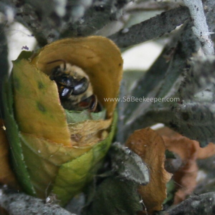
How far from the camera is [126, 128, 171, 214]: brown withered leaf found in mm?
316

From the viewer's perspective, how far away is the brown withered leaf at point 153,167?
0.32 m

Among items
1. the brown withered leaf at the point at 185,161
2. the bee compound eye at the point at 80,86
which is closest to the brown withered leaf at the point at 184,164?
the brown withered leaf at the point at 185,161

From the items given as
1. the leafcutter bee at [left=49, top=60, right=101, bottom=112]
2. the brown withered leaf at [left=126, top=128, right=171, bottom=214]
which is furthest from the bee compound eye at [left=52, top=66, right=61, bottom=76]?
the brown withered leaf at [left=126, top=128, right=171, bottom=214]

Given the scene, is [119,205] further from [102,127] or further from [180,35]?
[180,35]

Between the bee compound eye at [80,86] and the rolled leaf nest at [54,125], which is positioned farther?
the bee compound eye at [80,86]

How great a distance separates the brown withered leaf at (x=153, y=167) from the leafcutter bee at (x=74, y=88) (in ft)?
0.25

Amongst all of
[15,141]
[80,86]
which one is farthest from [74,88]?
[15,141]

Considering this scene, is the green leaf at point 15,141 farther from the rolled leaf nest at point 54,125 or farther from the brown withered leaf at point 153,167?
the brown withered leaf at point 153,167

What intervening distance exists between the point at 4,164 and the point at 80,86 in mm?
118

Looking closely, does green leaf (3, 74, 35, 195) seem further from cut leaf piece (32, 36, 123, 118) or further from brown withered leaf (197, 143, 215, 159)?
brown withered leaf (197, 143, 215, 159)

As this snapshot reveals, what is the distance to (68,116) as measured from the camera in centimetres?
33

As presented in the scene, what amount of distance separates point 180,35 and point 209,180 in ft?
0.50

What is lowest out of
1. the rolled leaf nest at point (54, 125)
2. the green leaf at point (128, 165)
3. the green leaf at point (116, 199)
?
the green leaf at point (116, 199)

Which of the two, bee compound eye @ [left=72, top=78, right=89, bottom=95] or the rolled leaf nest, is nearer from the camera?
the rolled leaf nest
